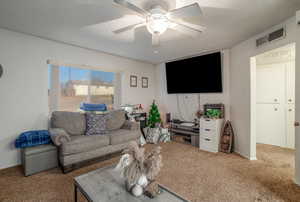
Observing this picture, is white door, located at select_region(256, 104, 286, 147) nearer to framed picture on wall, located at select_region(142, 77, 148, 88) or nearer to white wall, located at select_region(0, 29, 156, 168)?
framed picture on wall, located at select_region(142, 77, 148, 88)

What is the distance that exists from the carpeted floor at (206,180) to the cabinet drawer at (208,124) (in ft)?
2.15

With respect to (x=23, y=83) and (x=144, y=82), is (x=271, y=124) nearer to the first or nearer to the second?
(x=144, y=82)

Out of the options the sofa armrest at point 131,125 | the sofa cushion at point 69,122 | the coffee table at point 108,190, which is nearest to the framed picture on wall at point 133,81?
the sofa armrest at point 131,125

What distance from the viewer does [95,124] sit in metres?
2.84

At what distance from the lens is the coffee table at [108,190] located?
3.80ft

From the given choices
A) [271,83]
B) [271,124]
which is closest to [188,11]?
[271,83]

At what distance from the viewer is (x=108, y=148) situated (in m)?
2.74

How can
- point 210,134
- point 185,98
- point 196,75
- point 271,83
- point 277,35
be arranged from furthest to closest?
point 185,98, point 196,75, point 271,83, point 210,134, point 277,35

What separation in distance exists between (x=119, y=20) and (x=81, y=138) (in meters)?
2.03

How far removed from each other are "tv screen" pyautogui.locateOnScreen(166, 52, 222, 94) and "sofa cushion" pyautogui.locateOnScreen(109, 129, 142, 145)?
190cm

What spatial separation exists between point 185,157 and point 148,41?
98.4 inches

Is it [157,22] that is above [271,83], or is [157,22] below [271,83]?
above

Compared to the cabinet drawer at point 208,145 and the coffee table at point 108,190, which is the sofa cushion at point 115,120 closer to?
the coffee table at point 108,190

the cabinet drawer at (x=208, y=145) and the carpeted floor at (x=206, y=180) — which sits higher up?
the cabinet drawer at (x=208, y=145)
